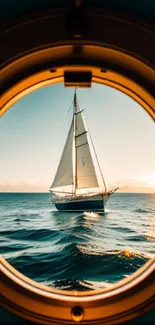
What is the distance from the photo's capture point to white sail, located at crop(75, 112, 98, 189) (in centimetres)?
2011

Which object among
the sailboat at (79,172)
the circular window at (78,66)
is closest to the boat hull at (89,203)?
the sailboat at (79,172)

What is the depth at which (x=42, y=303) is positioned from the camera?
0.76m

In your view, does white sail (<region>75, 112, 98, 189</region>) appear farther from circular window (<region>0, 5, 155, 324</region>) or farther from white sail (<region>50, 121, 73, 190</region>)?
circular window (<region>0, 5, 155, 324</region>)

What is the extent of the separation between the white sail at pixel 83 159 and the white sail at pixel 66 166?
536 mm

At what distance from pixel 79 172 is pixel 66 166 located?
1085 millimetres

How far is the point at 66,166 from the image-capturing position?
2091cm

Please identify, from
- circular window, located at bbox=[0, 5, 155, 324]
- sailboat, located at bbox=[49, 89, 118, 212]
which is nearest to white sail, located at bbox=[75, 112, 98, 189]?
sailboat, located at bbox=[49, 89, 118, 212]

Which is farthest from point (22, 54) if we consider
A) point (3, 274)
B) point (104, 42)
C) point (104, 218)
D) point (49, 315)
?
point (104, 218)

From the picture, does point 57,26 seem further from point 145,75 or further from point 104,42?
point 145,75

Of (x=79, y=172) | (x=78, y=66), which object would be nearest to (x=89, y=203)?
(x=79, y=172)

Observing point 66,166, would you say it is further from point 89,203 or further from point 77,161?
point 89,203

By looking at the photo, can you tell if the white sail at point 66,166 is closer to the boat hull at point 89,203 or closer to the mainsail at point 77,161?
the mainsail at point 77,161

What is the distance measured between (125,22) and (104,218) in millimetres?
20678

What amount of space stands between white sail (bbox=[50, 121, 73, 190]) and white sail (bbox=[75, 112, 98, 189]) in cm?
54
